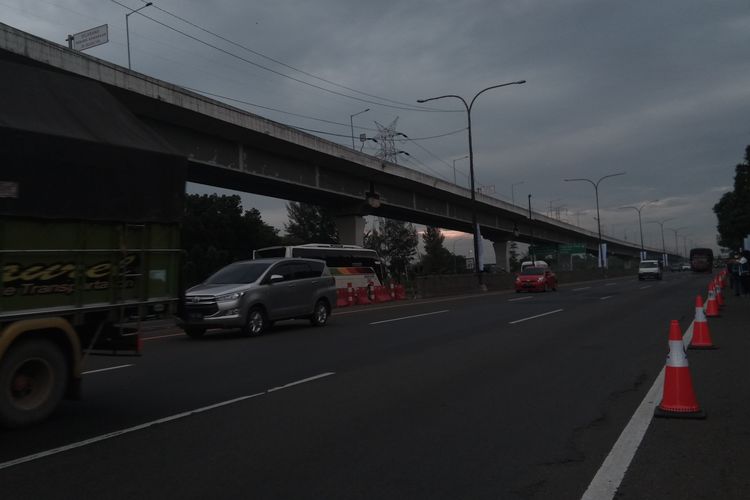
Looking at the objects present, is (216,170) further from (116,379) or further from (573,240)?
(573,240)

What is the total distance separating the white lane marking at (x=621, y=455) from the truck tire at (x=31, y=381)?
4807mm

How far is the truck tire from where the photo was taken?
587 cm

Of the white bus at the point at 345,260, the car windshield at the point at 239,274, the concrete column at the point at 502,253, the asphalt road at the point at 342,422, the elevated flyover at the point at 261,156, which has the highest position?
the elevated flyover at the point at 261,156

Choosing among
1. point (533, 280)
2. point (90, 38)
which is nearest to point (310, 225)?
point (533, 280)

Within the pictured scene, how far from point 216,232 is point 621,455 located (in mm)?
55853

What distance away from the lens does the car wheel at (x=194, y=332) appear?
48.0 feet

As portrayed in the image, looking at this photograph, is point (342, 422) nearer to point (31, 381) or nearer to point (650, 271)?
point (31, 381)

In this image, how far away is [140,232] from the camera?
713cm

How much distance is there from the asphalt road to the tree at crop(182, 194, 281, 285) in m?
44.5

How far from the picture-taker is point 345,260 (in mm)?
32188

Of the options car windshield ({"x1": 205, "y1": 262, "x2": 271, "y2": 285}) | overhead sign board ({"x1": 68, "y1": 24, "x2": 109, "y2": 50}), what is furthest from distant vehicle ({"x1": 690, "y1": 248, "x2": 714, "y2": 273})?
car windshield ({"x1": 205, "y1": 262, "x2": 271, "y2": 285})

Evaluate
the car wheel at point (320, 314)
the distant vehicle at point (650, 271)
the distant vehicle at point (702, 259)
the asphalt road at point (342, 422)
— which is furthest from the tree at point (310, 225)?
the asphalt road at point (342, 422)

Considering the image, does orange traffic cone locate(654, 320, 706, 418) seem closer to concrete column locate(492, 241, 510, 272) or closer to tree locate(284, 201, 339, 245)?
concrete column locate(492, 241, 510, 272)

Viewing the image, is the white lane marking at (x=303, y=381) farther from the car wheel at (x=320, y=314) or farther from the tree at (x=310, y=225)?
the tree at (x=310, y=225)
